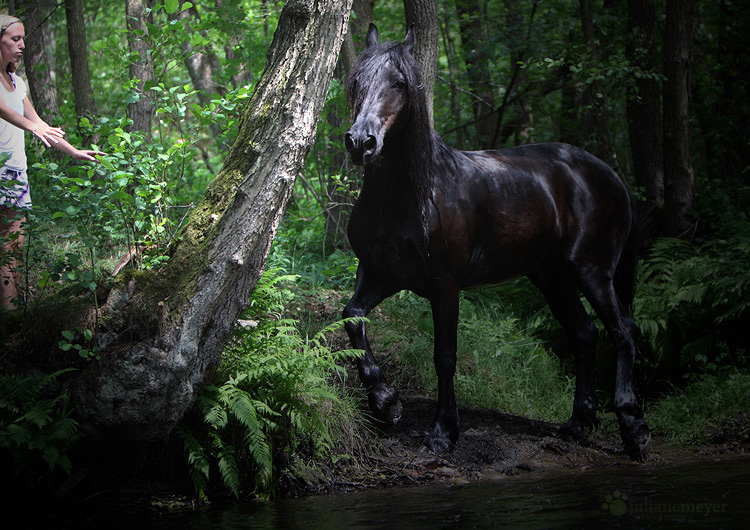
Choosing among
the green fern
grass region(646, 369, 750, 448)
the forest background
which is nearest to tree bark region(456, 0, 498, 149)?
the forest background

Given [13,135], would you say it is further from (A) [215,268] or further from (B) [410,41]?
(B) [410,41]

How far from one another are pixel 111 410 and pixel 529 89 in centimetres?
1113

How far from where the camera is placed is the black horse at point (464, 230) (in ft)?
17.5

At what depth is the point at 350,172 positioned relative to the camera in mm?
9445

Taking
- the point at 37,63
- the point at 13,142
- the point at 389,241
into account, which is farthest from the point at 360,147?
the point at 37,63

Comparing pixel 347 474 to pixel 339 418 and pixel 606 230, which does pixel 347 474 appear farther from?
pixel 606 230

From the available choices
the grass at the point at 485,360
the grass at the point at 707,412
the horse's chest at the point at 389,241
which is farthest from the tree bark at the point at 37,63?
the grass at the point at 707,412

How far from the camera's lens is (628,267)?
7012mm

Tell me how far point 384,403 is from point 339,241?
487cm

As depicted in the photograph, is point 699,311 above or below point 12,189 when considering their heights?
below

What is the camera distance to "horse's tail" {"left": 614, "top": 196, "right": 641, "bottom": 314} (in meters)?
7.00

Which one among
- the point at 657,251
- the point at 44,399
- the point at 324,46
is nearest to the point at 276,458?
the point at 44,399

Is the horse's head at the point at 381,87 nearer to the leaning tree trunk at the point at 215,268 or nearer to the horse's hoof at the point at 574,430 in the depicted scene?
the leaning tree trunk at the point at 215,268

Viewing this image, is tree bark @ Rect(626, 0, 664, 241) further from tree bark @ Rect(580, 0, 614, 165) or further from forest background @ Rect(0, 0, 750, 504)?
tree bark @ Rect(580, 0, 614, 165)
